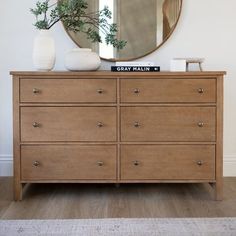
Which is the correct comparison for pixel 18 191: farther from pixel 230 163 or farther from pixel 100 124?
pixel 230 163

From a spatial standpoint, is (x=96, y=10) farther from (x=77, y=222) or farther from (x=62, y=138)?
(x=77, y=222)

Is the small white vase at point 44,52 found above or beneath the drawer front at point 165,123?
above

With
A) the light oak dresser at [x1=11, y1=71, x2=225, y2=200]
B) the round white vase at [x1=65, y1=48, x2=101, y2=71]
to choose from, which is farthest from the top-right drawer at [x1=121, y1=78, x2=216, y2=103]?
the round white vase at [x1=65, y1=48, x2=101, y2=71]

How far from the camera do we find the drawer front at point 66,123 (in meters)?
2.65

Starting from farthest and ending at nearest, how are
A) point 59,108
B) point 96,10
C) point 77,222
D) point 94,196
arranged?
point 96,10 → point 94,196 → point 59,108 → point 77,222

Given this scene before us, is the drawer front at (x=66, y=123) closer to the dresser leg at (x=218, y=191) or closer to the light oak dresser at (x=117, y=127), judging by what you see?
the light oak dresser at (x=117, y=127)

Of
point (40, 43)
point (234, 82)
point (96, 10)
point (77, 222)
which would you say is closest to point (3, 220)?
point (77, 222)

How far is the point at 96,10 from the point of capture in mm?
3131

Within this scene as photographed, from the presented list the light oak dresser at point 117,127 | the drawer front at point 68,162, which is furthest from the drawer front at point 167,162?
the drawer front at point 68,162

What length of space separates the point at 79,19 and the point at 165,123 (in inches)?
38.3

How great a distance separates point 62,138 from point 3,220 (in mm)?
622

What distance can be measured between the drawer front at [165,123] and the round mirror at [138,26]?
692 millimetres

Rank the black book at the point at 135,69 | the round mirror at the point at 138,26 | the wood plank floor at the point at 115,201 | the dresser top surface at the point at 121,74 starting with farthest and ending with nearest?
the round mirror at the point at 138,26 → the black book at the point at 135,69 → the dresser top surface at the point at 121,74 → the wood plank floor at the point at 115,201

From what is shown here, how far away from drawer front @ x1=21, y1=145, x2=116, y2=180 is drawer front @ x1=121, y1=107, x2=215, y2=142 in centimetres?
19
